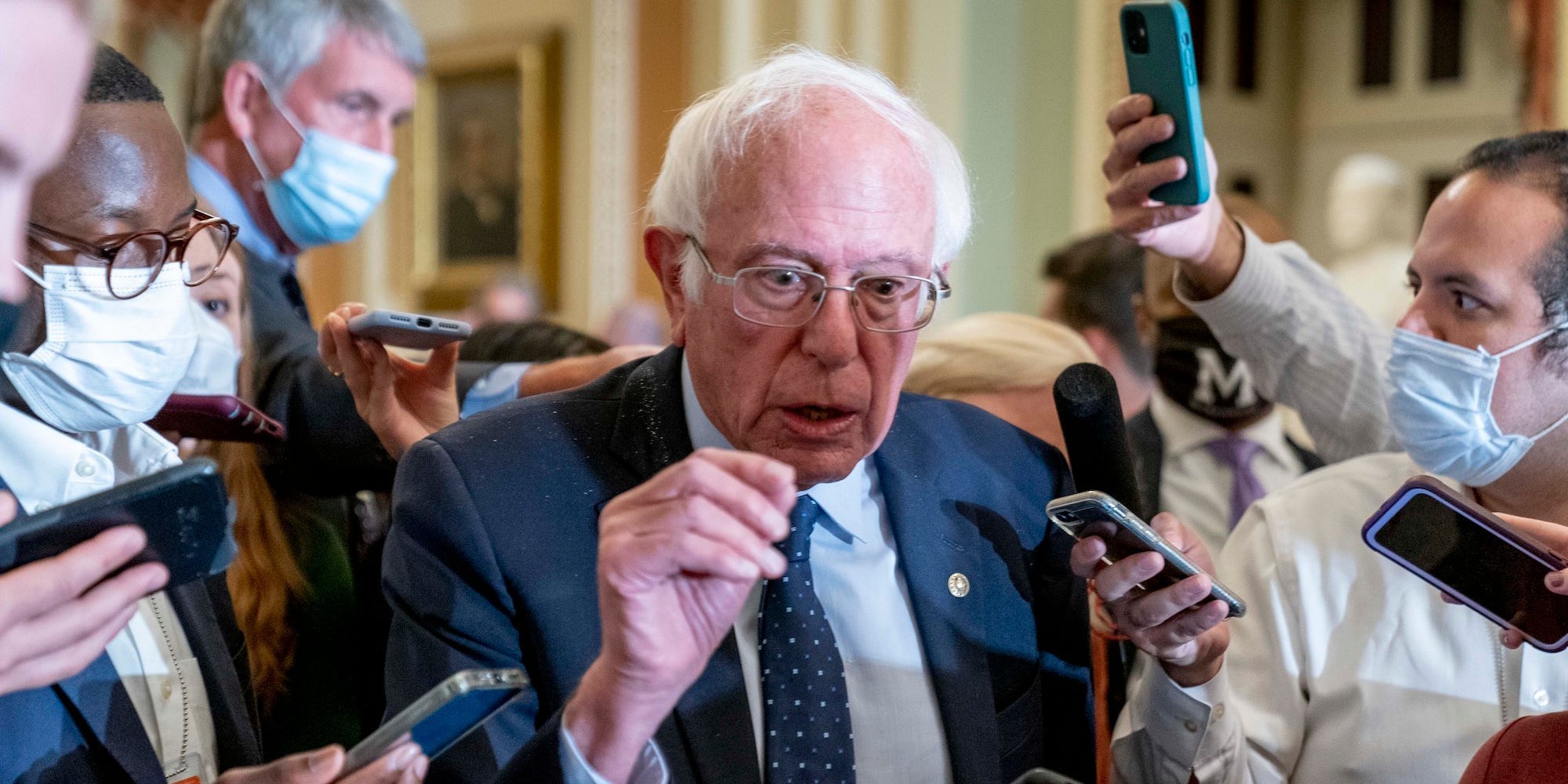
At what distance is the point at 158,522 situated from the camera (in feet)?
4.29

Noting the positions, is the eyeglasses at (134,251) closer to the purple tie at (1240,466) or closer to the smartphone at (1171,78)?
the smartphone at (1171,78)

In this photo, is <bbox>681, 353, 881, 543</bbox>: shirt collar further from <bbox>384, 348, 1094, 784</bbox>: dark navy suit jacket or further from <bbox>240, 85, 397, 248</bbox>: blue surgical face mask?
<bbox>240, 85, 397, 248</bbox>: blue surgical face mask

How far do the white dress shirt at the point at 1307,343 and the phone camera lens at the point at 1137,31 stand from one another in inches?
22.5

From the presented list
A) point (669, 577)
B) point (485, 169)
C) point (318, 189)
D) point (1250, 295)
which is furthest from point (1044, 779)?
point (485, 169)

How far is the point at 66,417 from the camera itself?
66.9 inches

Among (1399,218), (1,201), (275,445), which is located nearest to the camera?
(1,201)

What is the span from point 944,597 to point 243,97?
208cm

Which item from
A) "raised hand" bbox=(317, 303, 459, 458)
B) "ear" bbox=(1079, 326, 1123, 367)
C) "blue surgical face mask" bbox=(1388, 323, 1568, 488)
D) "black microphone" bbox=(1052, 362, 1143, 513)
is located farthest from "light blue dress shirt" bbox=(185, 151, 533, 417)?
"ear" bbox=(1079, 326, 1123, 367)

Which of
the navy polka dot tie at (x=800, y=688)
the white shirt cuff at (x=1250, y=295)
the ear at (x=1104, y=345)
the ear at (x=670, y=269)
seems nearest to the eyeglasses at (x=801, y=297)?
the ear at (x=670, y=269)

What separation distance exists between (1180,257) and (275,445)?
1648mm

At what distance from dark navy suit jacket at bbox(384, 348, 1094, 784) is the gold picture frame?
6950 mm

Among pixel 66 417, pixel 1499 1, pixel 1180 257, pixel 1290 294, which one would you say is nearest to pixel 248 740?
pixel 66 417

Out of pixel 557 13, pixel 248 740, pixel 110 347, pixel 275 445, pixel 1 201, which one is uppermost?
pixel 557 13

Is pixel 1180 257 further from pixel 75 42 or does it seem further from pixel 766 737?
pixel 75 42
